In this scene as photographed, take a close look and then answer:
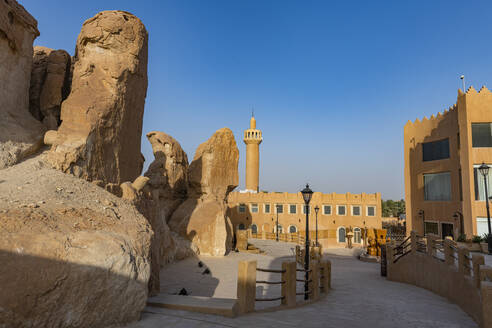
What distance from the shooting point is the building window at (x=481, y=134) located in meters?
22.7

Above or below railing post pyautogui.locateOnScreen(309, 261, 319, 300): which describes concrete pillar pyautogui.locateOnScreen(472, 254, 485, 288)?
above

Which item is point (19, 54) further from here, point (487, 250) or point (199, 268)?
point (487, 250)

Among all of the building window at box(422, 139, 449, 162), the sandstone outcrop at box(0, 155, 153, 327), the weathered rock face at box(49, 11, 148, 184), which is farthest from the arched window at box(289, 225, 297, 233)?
the sandstone outcrop at box(0, 155, 153, 327)

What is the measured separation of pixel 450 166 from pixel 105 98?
85.9 ft

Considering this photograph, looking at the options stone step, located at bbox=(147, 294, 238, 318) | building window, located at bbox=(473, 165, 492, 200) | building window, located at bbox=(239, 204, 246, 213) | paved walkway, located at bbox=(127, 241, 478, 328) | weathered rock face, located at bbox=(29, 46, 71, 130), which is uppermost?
weathered rock face, located at bbox=(29, 46, 71, 130)

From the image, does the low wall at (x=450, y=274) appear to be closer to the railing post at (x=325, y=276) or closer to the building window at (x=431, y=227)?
the railing post at (x=325, y=276)

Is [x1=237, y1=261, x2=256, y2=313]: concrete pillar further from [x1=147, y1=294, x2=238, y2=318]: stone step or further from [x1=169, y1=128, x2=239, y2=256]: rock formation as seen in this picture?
[x1=169, y1=128, x2=239, y2=256]: rock formation

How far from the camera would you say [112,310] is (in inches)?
222

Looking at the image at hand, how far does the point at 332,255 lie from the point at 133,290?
2844 cm

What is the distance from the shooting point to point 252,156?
60531mm

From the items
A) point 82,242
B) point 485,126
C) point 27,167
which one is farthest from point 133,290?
point 485,126

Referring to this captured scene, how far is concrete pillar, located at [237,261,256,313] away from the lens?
271 inches

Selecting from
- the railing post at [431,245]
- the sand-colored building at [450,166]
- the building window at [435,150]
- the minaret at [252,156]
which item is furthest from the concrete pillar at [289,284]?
the minaret at [252,156]

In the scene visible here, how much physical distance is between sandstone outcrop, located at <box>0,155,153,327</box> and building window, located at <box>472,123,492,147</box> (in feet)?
82.1
